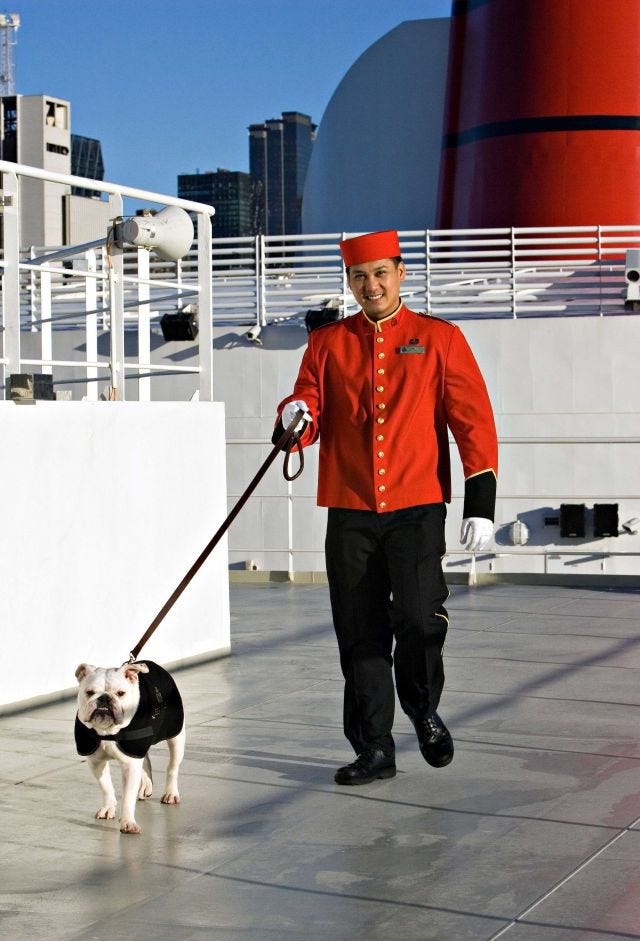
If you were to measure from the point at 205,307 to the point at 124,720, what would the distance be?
13.4 ft

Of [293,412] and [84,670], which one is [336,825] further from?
[293,412]

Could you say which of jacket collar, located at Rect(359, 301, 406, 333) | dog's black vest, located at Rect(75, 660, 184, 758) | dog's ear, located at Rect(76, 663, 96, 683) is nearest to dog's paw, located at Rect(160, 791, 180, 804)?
dog's black vest, located at Rect(75, 660, 184, 758)

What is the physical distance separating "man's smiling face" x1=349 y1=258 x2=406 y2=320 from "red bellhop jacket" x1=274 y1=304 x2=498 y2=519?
0.18ft

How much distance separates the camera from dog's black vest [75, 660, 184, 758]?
4379mm

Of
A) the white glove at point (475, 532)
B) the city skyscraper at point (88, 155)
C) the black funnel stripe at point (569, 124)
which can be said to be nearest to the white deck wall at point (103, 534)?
the white glove at point (475, 532)

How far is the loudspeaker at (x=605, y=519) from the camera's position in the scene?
13.6 meters

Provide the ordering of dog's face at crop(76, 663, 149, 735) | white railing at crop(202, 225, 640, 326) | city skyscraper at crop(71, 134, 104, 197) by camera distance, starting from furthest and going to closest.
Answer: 1. city skyscraper at crop(71, 134, 104, 197)
2. white railing at crop(202, 225, 640, 326)
3. dog's face at crop(76, 663, 149, 735)

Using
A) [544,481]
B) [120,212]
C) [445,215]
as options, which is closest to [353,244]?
[120,212]

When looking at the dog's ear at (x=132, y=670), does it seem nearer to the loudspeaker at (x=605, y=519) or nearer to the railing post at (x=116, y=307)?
the railing post at (x=116, y=307)

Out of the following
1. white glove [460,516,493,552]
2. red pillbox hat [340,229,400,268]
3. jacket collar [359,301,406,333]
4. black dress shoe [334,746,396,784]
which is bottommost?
black dress shoe [334,746,396,784]

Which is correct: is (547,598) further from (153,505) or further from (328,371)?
(328,371)

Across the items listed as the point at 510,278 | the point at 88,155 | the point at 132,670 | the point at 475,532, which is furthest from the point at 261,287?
the point at 88,155

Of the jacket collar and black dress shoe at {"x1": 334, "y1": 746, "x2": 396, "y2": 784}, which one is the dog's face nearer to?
black dress shoe at {"x1": 334, "y1": 746, "x2": 396, "y2": 784}

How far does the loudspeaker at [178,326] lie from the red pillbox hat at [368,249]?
10258 mm
